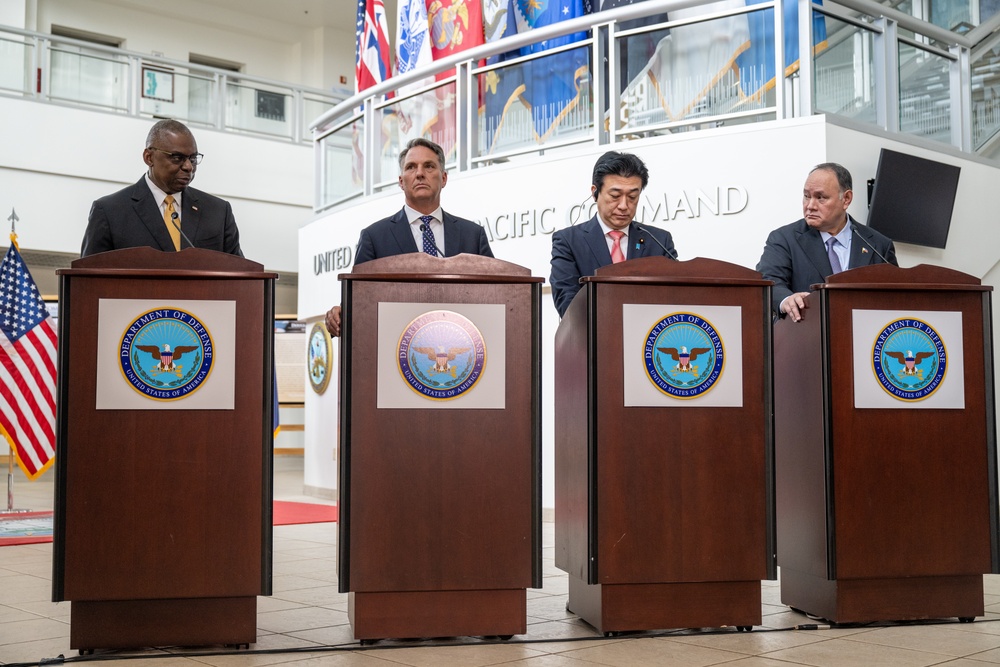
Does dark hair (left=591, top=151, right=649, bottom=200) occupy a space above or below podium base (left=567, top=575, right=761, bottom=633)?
above

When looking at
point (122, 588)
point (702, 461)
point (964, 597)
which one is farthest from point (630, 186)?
point (122, 588)

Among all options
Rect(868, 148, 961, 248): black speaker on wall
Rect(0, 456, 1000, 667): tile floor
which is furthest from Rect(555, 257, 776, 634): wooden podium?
Rect(868, 148, 961, 248): black speaker on wall

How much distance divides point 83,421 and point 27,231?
999cm

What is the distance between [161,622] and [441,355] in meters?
1.06

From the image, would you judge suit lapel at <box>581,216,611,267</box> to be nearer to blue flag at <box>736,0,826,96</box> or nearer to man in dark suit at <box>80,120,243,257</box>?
man in dark suit at <box>80,120,243,257</box>

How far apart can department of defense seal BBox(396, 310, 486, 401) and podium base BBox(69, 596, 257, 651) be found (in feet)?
2.49

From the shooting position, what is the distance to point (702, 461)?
122 inches

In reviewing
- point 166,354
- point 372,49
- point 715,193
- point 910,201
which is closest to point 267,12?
point 372,49

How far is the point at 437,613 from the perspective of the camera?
2996 millimetres

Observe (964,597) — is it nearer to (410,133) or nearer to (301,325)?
(410,133)

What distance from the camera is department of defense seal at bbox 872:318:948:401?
3.29 meters

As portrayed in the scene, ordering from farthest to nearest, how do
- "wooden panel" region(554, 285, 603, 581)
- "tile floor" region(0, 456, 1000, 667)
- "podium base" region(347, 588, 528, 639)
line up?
"wooden panel" region(554, 285, 603, 581), "podium base" region(347, 588, 528, 639), "tile floor" region(0, 456, 1000, 667)

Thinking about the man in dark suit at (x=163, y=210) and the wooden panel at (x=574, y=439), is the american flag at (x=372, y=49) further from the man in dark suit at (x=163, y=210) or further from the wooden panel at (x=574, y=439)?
the wooden panel at (x=574, y=439)

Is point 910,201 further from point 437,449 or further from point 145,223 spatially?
point 145,223
